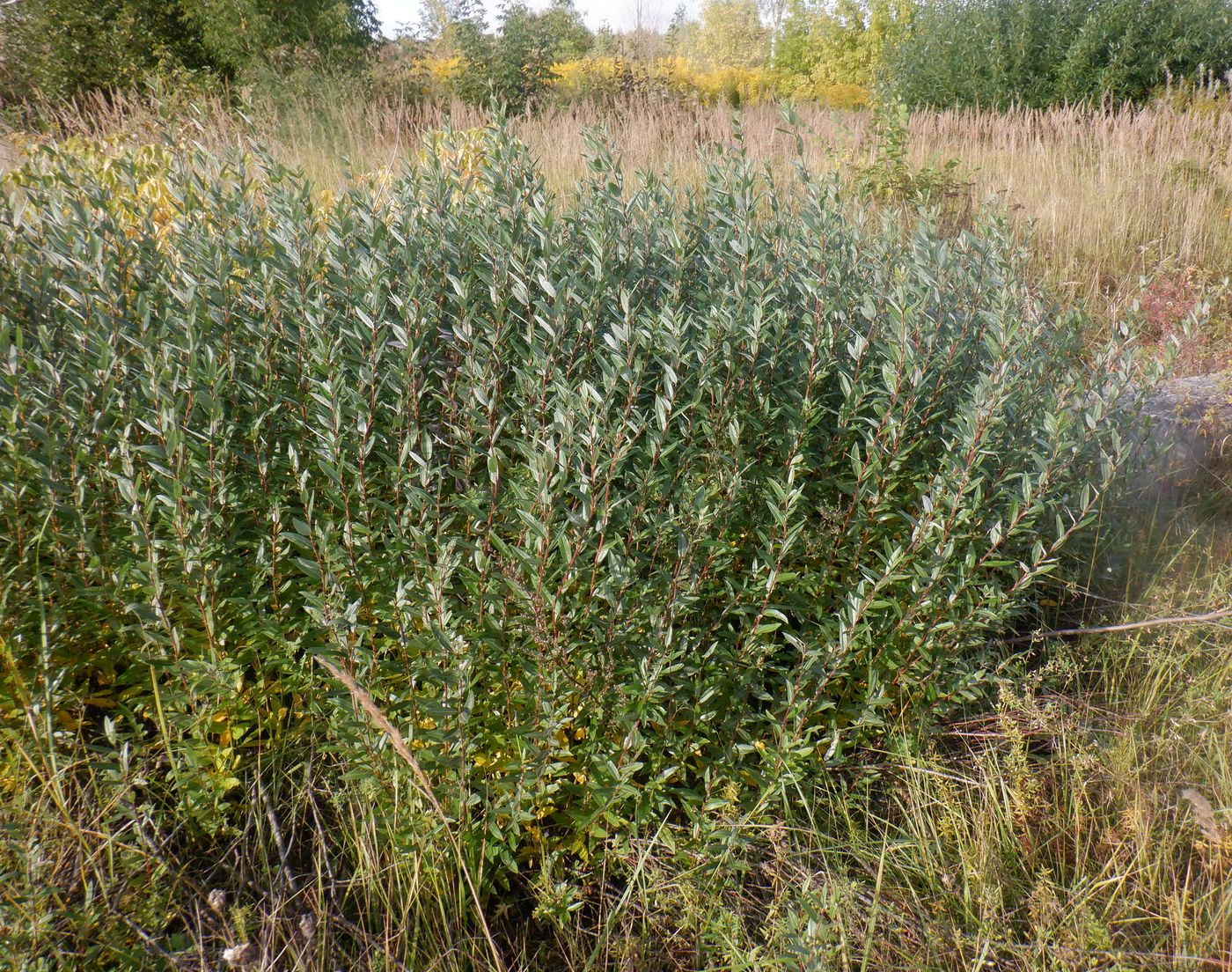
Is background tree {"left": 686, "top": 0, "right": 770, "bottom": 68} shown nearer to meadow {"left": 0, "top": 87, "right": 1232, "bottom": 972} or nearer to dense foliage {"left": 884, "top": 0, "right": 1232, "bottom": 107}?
dense foliage {"left": 884, "top": 0, "right": 1232, "bottom": 107}

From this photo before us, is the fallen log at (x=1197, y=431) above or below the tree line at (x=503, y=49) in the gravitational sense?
below

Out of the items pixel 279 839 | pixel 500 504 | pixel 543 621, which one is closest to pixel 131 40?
pixel 500 504

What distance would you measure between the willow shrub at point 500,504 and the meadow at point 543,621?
19 millimetres

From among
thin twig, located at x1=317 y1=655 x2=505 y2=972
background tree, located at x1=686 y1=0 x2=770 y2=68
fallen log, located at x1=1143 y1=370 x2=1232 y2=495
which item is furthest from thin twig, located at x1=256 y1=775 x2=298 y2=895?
background tree, located at x1=686 y1=0 x2=770 y2=68

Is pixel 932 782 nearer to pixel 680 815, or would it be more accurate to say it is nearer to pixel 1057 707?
pixel 1057 707

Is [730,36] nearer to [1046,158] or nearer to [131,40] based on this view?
[131,40]

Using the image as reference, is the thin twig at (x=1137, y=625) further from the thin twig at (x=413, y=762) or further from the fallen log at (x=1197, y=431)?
the thin twig at (x=413, y=762)

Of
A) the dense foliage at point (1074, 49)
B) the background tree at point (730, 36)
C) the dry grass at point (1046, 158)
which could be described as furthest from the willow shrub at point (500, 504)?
the background tree at point (730, 36)

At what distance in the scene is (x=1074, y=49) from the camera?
35.9ft

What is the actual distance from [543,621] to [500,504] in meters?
0.31

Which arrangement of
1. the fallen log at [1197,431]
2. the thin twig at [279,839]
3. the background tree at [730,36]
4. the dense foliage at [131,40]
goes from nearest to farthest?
the thin twig at [279,839]
the fallen log at [1197,431]
the dense foliage at [131,40]
the background tree at [730,36]

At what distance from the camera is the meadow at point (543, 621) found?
1.80 meters

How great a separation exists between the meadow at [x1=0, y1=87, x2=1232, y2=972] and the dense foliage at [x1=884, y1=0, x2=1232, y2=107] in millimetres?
10328

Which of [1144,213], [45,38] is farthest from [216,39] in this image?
[1144,213]
